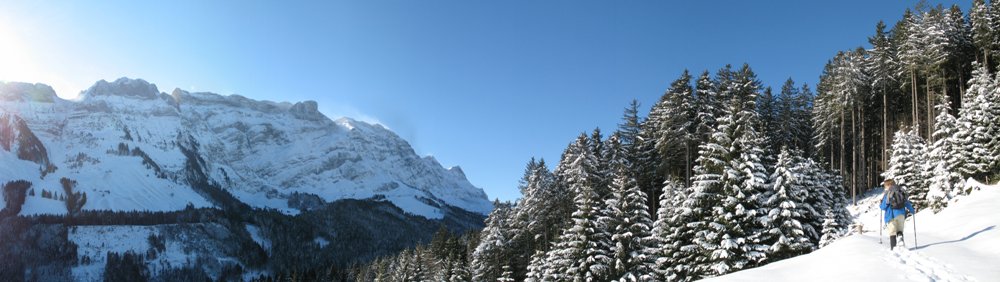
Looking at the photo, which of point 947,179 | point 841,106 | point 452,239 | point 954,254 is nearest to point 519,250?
point 452,239

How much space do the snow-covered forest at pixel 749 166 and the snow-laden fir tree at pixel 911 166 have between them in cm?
13

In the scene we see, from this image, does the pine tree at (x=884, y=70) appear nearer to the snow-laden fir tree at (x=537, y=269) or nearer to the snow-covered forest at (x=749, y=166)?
the snow-covered forest at (x=749, y=166)

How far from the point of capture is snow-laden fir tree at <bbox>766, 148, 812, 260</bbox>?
1033 inches

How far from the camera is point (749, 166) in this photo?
27.9m

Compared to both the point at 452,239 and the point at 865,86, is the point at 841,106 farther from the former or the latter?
the point at 452,239

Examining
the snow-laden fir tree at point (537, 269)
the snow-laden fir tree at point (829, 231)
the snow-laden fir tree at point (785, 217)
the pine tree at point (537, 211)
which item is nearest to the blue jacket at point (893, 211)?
the snow-laden fir tree at point (785, 217)

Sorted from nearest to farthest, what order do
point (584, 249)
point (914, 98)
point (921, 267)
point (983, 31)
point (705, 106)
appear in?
point (921, 267)
point (584, 249)
point (705, 106)
point (983, 31)
point (914, 98)

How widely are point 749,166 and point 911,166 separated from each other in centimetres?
2049

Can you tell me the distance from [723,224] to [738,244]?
1.20 m

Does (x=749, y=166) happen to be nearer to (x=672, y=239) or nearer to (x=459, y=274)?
(x=672, y=239)

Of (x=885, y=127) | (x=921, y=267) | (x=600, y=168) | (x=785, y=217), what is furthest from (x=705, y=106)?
(x=921, y=267)

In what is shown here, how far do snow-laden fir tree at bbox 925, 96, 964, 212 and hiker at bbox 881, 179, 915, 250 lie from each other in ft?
50.5

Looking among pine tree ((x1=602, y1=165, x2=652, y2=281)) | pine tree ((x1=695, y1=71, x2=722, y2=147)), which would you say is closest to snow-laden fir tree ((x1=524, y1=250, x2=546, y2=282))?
pine tree ((x1=602, y1=165, x2=652, y2=281))

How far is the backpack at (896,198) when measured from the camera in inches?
671
